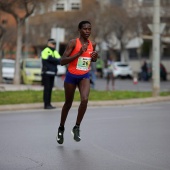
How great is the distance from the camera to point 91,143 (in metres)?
10.3

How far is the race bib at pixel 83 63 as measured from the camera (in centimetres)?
986

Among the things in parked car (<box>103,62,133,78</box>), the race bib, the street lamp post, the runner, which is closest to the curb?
the street lamp post

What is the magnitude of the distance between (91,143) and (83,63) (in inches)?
51.8

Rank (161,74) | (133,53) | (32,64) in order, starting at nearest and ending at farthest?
(32,64), (161,74), (133,53)

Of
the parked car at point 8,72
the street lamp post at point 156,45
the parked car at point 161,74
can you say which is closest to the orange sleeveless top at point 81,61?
the street lamp post at point 156,45

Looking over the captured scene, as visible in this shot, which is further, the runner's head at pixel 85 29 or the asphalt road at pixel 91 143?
the runner's head at pixel 85 29

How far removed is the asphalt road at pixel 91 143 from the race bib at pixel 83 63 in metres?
1.19

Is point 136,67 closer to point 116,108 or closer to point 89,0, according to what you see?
point 89,0

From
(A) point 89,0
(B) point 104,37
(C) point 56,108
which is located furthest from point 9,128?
(A) point 89,0

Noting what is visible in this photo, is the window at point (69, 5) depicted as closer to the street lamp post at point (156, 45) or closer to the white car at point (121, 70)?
the white car at point (121, 70)

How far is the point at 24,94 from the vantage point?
20766 mm

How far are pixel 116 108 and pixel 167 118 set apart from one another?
145 inches

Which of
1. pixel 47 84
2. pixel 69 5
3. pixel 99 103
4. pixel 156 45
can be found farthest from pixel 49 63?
pixel 69 5

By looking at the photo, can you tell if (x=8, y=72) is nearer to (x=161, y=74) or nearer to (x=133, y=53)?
(x=161, y=74)
